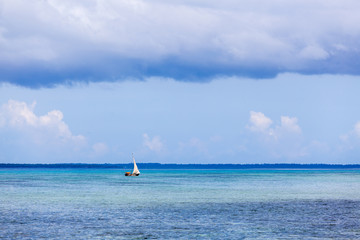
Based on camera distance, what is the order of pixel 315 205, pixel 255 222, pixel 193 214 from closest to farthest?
pixel 255 222 < pixel 193 214 < pixel 315 205

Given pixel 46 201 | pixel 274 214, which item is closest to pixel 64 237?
pixel 274 214

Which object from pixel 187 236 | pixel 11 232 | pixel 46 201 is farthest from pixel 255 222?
pixel 46 201

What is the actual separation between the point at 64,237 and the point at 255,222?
1606 centimetres

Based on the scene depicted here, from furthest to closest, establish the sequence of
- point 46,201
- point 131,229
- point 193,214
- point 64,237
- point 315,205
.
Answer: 1. point 46,201
2. point 315,205
3. point 193,214
4. point 131,229
5. point 64,237

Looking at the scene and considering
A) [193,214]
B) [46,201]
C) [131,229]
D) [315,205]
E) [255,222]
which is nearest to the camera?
[131,229]

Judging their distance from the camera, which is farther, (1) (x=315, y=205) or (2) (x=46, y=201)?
(2) (x=46, y=201)

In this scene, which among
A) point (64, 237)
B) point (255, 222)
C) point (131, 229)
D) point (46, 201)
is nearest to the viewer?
point (64, 237)

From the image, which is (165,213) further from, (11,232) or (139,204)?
(11,232)

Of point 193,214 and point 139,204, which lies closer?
point 193,214

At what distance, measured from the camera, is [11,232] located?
38.1 meters

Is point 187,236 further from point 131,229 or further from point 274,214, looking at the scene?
point 274,214

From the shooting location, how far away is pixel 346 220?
45500 millimetres

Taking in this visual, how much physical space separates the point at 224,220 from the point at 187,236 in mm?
8782

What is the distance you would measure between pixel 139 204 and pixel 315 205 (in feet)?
64.4
